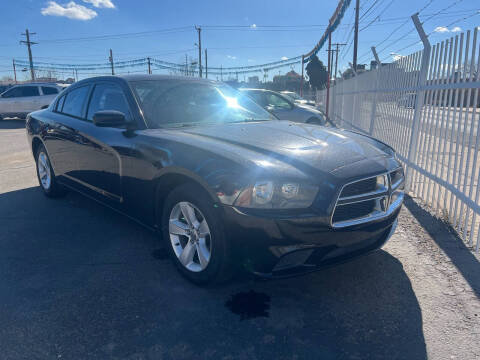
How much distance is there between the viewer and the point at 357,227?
2529 mm

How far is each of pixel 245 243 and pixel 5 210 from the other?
3.78 metres

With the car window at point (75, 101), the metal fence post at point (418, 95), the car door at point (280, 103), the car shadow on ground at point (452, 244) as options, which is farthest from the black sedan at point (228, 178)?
the car door at point (280, 103)

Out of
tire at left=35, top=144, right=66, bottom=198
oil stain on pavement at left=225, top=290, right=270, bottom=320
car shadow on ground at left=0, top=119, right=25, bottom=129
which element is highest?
tire at left=35, top=144, right=66, bottom=198

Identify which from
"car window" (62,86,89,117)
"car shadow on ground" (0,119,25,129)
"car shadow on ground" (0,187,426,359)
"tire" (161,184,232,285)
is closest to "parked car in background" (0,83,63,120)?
"car shadow on ground" (0,119,25,129)

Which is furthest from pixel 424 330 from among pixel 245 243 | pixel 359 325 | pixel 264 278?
pixel 245 243

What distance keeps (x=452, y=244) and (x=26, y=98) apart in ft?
61.8

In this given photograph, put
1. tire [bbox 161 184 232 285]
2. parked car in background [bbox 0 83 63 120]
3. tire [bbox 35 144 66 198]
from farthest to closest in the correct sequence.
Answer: parked car in background [bbox 0 83 63 120] → tire [bbox 35 144 66 198] → tire [bbox 161 184 232 285]

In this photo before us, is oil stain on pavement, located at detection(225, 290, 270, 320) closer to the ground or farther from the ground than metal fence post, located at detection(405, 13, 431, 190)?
closer to the ground

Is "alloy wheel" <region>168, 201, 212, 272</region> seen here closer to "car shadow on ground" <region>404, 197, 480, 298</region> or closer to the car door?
"car shadow on ground" <region>404, 197, 480, 298</region>

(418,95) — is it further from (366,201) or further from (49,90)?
(49,90)

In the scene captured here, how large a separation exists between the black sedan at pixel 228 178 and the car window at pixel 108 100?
0.02 m

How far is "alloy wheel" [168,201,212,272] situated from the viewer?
2732mm

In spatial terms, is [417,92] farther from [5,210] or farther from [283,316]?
[5,210]

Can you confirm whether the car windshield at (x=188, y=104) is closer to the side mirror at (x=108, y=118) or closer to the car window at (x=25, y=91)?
the side mirror at (x=108, y=118)
